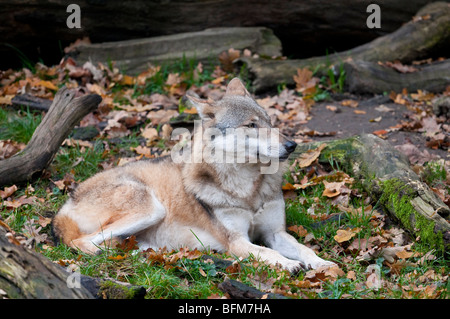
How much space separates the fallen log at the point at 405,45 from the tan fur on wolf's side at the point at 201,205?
407 centimetres

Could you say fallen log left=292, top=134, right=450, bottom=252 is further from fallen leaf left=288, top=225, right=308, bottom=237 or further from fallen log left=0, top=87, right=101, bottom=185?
fallen log left=0, top=87, right=101, bottom=185

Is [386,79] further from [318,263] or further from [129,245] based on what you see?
[129,245]

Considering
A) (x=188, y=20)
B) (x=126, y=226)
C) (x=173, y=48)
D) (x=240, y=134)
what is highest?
(x=188, y=20)

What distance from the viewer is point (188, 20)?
9.90m

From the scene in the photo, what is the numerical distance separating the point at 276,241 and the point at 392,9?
647 cm

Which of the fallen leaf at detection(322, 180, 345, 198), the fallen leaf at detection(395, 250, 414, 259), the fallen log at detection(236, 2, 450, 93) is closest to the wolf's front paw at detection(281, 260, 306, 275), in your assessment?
the fallen leaf at detection(395, 250, 414, 259)

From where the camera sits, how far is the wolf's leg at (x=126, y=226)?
5.08m

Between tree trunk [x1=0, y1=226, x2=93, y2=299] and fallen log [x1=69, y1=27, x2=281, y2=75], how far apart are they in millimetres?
6393

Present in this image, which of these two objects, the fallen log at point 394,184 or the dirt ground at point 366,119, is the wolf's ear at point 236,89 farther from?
the dirt ground at point 366,119

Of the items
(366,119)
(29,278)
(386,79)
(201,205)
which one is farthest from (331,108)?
(29,278)

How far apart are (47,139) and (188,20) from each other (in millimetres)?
4488

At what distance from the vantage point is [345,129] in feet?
25.1
